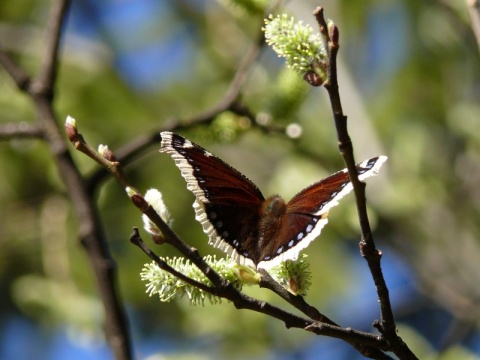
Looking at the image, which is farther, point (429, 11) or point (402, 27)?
point (402, 27)

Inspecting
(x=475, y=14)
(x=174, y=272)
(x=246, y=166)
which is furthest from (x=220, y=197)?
(x=246, y=166)

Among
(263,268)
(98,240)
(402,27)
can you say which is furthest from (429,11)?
(263,268)

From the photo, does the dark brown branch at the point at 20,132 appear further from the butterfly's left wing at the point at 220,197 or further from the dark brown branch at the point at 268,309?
the dark brown branch at the point at 268,309

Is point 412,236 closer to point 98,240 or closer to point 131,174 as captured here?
point 131,174

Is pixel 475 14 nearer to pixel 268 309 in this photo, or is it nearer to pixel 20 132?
pixel 268 309

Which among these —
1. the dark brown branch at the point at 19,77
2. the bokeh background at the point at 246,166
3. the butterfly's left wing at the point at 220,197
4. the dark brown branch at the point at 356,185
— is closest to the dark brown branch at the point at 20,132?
the dark brown branch at the point at 19,77

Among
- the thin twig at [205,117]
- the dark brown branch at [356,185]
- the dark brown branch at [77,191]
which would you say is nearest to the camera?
the dark brown branch at [356,185]
